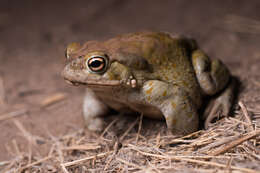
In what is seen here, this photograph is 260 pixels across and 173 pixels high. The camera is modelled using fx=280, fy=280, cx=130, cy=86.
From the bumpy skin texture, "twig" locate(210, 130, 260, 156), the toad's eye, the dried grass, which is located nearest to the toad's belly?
the bumpy skin texture

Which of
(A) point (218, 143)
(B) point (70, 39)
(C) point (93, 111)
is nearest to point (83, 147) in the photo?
(C) point (93, 111)

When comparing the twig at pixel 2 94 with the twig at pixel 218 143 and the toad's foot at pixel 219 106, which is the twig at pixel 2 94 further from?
the twig at pixel 218 143

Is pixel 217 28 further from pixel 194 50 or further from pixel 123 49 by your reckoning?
pixel 123 49

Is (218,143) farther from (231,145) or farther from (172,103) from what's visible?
(172,103)

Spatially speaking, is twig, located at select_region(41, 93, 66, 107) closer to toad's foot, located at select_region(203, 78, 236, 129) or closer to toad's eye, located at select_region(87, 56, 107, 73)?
toad's eye, located at select_region(87, 56, 107, 73)

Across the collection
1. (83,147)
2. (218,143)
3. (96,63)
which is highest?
(96,63)

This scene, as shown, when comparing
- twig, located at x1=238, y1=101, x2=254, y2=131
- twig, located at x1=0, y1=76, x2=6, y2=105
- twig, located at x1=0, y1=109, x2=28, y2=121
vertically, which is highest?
twig, located at x1=0, y1=76, x2=6, y2=105

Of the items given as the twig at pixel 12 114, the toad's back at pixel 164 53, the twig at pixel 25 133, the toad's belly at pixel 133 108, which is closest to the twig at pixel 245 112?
the toad's back at pixel 164 53

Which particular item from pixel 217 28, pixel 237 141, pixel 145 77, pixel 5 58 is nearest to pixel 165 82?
pixel 145 77
